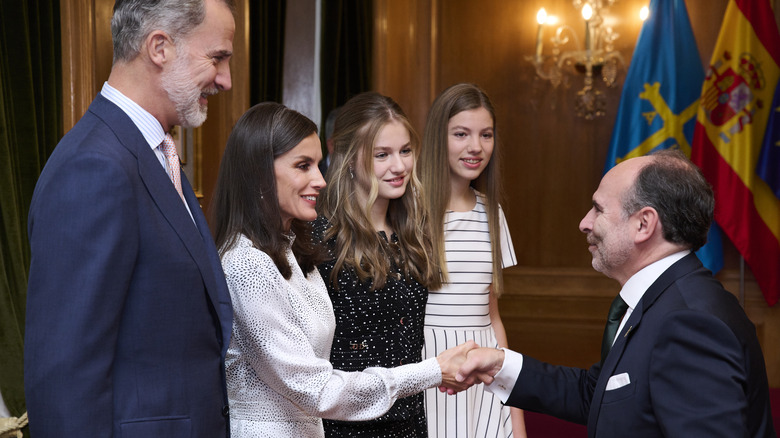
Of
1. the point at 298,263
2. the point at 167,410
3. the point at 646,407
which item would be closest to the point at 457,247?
the point at 298,263

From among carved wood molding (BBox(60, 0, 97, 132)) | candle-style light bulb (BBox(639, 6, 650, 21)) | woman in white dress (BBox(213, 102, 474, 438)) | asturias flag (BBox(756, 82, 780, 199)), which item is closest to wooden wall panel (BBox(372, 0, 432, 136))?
candle-style light bulb (BBox(639, 6, 650, 21))

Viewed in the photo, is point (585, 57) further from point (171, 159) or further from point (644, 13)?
point (171, 159)

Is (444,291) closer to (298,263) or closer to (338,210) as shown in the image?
(338,210)

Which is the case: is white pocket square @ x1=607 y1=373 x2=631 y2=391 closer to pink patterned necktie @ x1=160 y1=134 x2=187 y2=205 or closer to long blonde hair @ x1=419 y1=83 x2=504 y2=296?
pink patterned necktie @ x1=160 y1=134 x2=187 y2=205

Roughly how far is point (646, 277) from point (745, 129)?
16.3 ft

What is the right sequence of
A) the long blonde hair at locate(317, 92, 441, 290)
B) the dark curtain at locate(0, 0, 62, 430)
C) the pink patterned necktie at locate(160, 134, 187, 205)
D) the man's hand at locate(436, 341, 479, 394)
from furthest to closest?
the dark curtain at locate(0, 0, 62, 430) → the long blonde hair at locate(317, 92, 441, 290) → the man's hand at locate(436, 341, 479, 394) → the pink patterned necktie at locate(160, 134, 187, 205)

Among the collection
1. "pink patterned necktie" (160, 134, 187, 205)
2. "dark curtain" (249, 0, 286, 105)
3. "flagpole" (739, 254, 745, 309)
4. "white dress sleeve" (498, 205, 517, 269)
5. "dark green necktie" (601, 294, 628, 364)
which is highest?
"dark curtain" (249, 0, 286, 105)

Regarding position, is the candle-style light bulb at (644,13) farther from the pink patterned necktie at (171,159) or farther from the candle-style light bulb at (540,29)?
the pink patterned necktie at (171,159)

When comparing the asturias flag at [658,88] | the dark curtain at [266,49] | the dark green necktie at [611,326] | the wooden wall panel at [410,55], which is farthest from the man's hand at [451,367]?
the asturias flag at [658,88]

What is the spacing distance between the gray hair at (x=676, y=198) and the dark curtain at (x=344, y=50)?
3.93 meters

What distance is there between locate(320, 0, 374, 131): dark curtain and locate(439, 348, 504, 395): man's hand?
351cm

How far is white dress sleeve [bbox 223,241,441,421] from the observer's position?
1.88 meters

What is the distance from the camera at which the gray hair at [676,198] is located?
1.95 meters

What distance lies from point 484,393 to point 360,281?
0.80 meters
